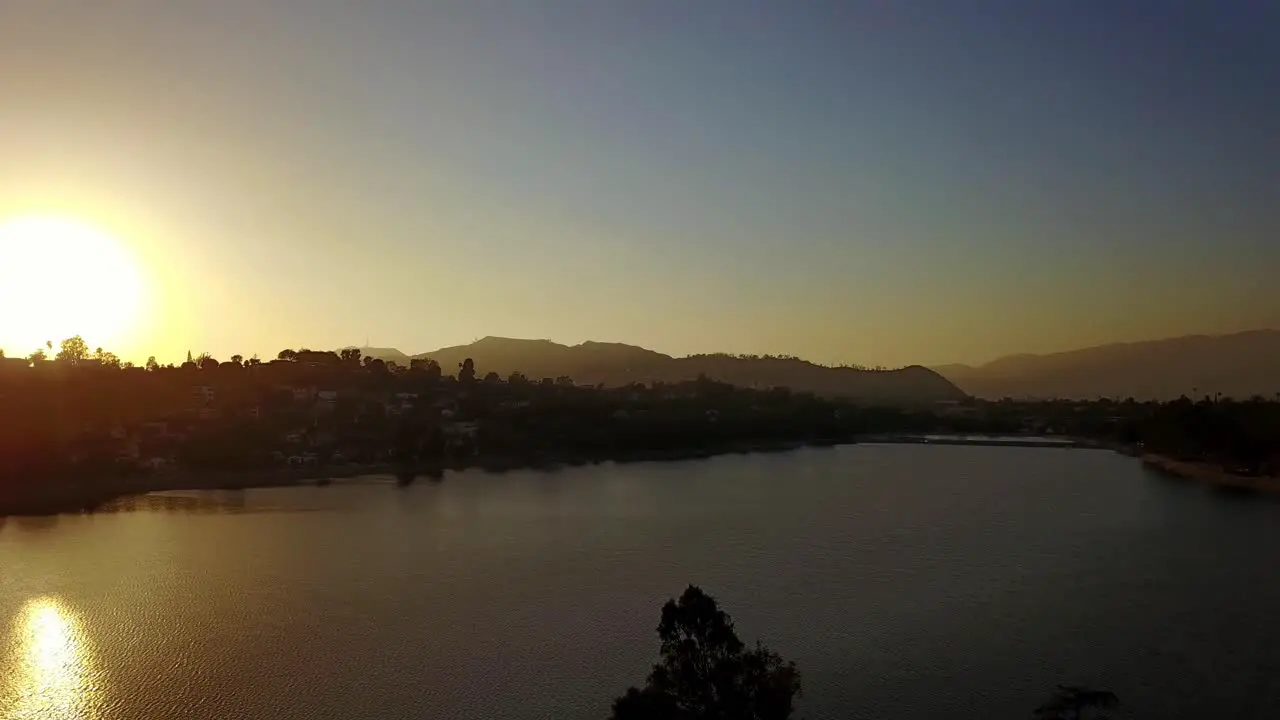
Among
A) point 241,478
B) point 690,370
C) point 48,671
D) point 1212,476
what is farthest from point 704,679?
point 690,370

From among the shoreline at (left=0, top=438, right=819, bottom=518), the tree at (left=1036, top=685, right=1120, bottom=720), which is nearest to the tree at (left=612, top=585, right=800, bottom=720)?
the tree at (left=1036, top=685, right=1120, bottom=720)

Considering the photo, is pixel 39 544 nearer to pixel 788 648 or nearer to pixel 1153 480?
pixel 788 648

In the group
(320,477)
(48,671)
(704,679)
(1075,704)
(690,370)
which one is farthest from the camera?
(690,370)

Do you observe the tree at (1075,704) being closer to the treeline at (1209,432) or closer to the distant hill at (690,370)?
the treeline at (1209,432)

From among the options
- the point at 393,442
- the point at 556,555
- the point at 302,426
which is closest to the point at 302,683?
the point at 556,555

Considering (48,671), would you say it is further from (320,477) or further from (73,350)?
(73,350)

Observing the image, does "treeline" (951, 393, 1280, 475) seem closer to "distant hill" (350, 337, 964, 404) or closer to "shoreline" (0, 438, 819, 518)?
"shoreline" (0, 438, 819, 518)

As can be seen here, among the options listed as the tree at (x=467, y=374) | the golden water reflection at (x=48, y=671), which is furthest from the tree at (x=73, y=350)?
the golden water reflection at (x=48, y=671)
